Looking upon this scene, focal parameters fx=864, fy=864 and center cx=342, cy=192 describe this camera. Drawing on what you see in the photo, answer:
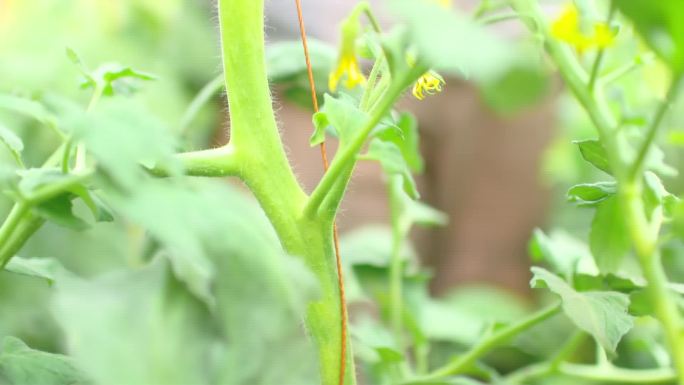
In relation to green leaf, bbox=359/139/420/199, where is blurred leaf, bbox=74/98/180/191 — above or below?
above

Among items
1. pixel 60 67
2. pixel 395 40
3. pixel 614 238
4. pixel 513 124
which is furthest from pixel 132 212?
pixel 513 124

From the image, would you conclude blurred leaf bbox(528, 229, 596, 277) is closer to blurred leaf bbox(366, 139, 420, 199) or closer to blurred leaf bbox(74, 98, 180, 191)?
blurred leaf bbox(366, 139, 420, 199)

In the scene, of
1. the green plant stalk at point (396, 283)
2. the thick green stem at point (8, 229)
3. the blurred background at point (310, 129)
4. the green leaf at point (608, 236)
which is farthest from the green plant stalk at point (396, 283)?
the thick green stem at point (8, 229)

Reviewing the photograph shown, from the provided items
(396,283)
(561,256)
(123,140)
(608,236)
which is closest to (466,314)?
(396,283)

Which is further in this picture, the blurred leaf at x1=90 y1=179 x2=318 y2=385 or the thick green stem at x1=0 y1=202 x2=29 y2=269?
the thick green stem at x1=0 y1=202 x2=29 y2=269

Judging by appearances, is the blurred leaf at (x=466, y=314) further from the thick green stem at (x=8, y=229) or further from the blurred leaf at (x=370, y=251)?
the thick green stem at (x=8, y=229)

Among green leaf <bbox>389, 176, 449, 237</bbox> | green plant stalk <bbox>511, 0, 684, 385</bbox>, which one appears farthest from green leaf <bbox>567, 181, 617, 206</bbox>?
green leaf <bbox>389, 176, 449, 237</bbox>
